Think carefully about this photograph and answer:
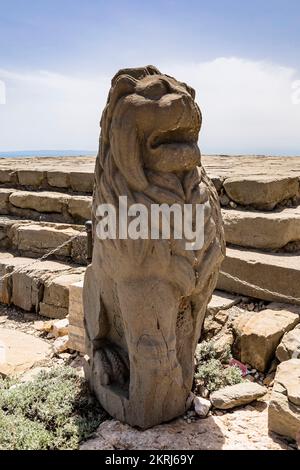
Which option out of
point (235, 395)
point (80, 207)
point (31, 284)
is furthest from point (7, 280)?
point (235, 395)

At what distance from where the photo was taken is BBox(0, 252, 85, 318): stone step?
5082mm

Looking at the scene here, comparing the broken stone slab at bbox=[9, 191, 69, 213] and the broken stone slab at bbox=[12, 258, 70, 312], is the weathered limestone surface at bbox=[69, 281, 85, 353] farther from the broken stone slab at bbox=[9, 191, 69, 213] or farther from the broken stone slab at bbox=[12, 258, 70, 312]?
the broken stone slab at bbox=[9, 191, 69, 213]

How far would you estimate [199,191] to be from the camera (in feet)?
8.00

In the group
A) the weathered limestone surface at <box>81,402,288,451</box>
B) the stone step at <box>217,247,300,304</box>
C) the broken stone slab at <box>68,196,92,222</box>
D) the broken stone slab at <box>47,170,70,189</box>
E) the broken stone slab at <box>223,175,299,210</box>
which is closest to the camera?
the weathered limestone surface at <box>81,402,288,451</box>

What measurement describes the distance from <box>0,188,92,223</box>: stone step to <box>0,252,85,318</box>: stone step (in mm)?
772

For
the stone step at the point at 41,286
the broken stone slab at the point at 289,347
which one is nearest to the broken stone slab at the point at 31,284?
the stone step at the point at 41,286

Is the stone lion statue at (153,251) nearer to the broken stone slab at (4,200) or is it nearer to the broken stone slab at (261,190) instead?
the broken stone slab at (261,190)

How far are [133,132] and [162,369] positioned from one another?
1304mm

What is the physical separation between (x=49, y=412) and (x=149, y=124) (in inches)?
73.3

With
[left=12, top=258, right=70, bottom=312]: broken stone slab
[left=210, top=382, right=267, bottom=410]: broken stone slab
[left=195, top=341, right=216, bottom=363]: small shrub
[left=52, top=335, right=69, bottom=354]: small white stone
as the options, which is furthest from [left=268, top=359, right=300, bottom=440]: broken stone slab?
[left=12, top=258, right=70, bottom=312]: broken stone slab

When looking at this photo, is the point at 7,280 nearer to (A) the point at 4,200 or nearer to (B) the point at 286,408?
(A) the point at 4,200

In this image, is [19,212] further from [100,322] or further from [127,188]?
[127,188]

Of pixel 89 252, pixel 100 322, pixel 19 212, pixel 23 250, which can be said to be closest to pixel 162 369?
pixel 100 322

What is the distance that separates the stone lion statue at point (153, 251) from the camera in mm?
2271
